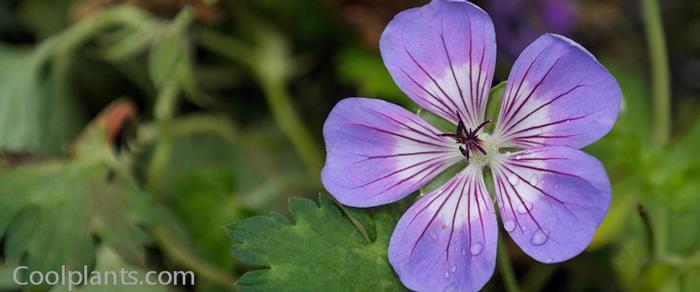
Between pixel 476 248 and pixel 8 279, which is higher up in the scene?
pixel 476 248

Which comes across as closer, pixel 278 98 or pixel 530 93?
pixel 530 93

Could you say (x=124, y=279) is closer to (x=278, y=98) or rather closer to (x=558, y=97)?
(x=278, y=98)

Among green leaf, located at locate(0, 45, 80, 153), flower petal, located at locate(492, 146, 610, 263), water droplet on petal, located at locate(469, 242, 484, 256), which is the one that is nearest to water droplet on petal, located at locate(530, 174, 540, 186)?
flower petal, located at locate(492, 146, 610, 263)

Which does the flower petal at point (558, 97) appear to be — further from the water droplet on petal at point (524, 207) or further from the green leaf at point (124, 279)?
the green leaf at point (124, 279)

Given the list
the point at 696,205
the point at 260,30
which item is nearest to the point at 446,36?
the point at 696,205

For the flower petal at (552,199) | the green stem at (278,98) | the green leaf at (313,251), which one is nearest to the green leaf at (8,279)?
the green stem at (278,98)

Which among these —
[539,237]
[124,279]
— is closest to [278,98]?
[124,279]
